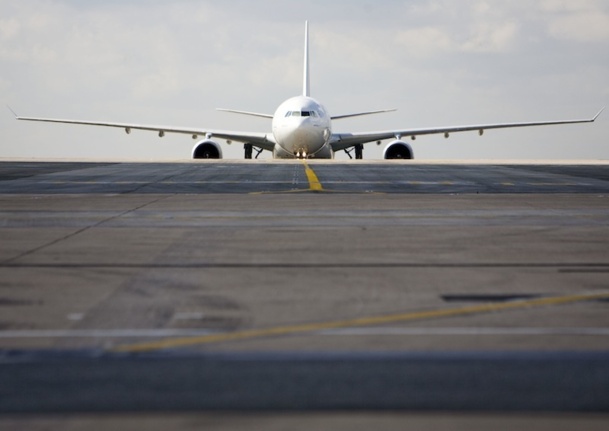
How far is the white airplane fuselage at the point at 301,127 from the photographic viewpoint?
159ft

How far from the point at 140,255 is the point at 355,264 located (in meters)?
2.44

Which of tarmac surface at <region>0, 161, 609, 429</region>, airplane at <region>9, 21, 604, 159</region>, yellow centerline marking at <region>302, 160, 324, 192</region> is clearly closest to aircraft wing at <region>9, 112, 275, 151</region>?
airplane at <region>9, 21, 604, 159</region>

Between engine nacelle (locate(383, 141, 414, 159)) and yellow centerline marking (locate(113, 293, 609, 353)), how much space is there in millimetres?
43130

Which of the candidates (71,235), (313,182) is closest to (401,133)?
(313,182)

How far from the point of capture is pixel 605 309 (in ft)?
26.2

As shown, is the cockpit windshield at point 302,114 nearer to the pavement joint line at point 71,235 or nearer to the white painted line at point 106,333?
the pavement joint line at point 71,235

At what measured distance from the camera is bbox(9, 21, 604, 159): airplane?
48.9 m

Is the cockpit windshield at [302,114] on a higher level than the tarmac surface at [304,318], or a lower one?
higher

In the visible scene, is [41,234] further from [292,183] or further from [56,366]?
[292,183]

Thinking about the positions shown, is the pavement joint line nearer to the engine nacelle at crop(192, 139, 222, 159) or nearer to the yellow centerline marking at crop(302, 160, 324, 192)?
the yellow centerline marking at crop(302, 160, 324, 192)

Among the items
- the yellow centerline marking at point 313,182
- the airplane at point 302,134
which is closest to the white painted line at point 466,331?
the yellow centerline marking at point 313,182

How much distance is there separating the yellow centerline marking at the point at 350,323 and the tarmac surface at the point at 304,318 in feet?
0.07

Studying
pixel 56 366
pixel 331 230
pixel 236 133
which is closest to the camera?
pixel 56 366

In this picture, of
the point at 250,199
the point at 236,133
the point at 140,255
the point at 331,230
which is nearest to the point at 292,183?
the point at 250,199
